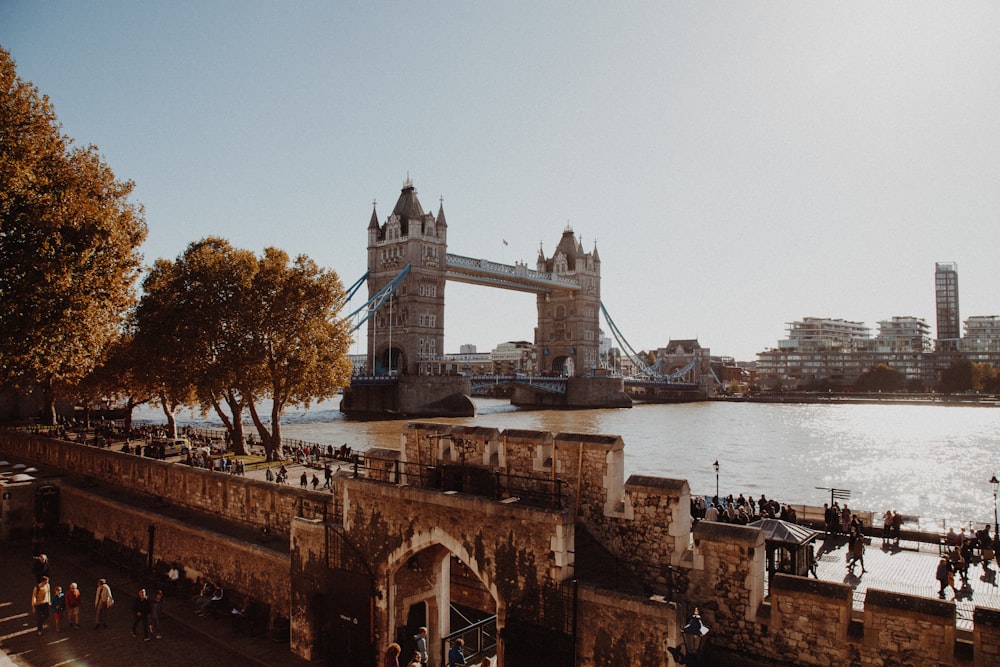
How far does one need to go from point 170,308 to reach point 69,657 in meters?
15.9

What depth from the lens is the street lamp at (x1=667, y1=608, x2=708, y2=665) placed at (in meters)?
6.69

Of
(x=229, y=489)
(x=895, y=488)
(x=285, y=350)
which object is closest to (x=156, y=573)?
(x=229, y=489)

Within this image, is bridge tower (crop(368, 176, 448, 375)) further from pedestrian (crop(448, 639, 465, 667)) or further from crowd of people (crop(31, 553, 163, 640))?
pedestrian (crop(448, 639, 465, 667))

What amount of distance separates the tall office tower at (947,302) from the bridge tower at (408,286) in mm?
132866

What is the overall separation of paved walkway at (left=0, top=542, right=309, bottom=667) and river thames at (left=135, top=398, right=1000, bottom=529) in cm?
1530

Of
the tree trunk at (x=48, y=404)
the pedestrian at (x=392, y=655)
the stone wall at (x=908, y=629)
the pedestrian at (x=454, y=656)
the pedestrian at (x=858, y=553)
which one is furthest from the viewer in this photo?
the tree trunk at (x=48, y=404)

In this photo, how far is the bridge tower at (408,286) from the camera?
73.6 meters

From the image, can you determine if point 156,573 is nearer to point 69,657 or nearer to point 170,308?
point 69,657

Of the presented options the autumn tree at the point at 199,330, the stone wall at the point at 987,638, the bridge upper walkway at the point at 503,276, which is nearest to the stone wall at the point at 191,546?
the autumn tree at the point at 199,330

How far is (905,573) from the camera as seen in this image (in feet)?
40.9

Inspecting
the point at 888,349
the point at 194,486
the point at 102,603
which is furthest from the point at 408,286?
the point at 888,349

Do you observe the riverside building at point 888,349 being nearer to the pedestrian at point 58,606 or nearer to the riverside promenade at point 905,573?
the riverside promenade at point 905,573

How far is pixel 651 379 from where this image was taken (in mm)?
107062

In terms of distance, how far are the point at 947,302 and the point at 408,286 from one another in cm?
13928
